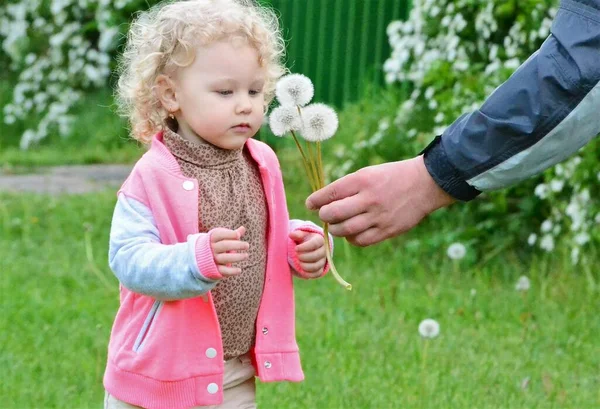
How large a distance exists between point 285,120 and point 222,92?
158mm

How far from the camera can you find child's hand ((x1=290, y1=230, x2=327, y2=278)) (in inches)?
114

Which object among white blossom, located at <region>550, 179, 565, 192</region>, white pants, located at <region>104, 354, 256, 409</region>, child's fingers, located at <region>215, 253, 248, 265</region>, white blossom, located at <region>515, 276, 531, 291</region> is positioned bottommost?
white blossom, located at <region>515, 276, 531, 291</region>

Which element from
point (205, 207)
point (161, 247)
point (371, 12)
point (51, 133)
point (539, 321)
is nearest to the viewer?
point (161, 247)

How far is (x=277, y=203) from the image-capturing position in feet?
9.73

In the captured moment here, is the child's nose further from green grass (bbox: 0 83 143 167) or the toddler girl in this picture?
green grass (bbox: 0 83 143 167)

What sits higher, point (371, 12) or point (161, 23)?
point (161, 23)

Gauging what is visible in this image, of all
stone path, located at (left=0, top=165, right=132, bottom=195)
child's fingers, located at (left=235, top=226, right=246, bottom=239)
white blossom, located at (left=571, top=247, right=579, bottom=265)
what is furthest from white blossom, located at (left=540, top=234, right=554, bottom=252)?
stone path, located at (left=0, top=165, right=132, bottom=195)

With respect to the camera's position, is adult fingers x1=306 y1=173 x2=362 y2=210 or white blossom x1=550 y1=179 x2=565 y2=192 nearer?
adult fingers x1=306 y1=173 x2=362 y2=210

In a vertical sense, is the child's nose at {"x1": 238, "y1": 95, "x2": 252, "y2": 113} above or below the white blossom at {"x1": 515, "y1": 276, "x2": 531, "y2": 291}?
above

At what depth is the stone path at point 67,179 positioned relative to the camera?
7.58m

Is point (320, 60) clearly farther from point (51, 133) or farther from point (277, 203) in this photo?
point (277, 203)

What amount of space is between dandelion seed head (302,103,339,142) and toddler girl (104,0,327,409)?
0.12 m

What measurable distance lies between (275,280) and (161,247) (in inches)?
15.2

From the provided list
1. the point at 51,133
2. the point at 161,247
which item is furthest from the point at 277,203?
the point at 51,133
